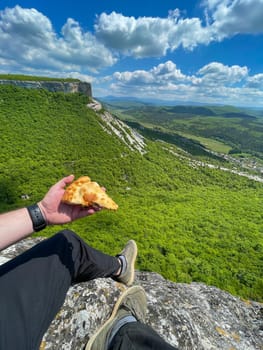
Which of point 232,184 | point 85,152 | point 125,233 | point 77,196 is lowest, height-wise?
point 232,184

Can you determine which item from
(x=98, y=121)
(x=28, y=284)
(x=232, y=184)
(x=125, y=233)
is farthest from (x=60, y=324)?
(x=232, y=184)

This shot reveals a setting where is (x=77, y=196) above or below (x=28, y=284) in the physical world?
above

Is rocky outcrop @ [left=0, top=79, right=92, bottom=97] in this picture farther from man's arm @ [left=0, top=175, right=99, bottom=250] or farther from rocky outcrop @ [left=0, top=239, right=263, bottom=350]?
man's arm @ [left=0, top=175, right=99, bottom=250]

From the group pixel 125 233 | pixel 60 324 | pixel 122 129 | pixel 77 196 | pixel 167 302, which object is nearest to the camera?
pixel 77 196

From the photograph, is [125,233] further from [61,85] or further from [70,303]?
[61,85]

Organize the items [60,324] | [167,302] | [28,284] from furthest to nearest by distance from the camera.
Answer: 1. [167,302]
2. [60,324]
3. [28,284]

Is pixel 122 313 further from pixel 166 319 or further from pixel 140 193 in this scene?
pixel 140 193

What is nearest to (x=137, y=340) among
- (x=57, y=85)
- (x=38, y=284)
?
(x=38, y=284)
